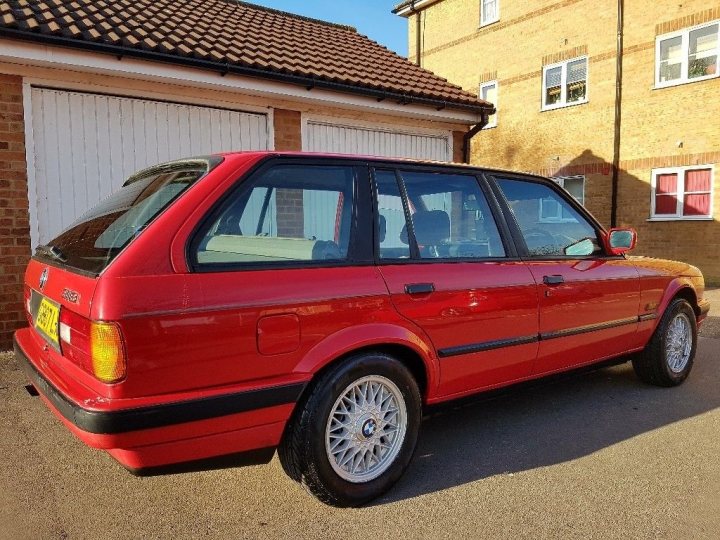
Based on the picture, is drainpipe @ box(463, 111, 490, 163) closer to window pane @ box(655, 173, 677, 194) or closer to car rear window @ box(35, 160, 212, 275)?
car rear window @ box(35, 160, 212, 275)

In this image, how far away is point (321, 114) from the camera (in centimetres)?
703

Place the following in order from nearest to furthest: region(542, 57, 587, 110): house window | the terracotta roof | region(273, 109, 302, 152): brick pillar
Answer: the terracotta roof → region(273, 109, 302, 152): brick pillar → region(542, 57, 587, 110): house window

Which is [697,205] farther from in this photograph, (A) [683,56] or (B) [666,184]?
(A) [683,56]

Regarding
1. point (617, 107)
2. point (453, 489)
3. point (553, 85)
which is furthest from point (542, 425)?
point (553, 85)

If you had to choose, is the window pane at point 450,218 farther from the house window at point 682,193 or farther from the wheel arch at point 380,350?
the house window at point 682,193

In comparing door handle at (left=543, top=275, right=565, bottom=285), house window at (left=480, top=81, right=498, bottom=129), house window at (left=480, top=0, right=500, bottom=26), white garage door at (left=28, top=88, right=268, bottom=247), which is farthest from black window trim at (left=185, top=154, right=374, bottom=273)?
house window at (left=480, top=0, right=500, bottom=26)

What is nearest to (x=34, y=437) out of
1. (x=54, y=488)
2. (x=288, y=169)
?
(x=54, y=488)

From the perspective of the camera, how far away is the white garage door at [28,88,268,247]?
5285mm

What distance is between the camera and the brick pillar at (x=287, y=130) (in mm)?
6688

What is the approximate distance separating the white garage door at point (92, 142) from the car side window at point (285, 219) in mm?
3792

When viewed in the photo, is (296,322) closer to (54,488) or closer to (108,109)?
(54,488)

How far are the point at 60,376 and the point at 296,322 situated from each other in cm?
103

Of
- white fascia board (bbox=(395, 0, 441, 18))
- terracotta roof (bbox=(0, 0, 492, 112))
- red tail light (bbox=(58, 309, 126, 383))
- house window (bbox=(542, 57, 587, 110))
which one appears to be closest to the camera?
red tail light (bbox=(58, 309, 126, 383))

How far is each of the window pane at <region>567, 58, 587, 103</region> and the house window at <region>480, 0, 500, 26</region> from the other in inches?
122
